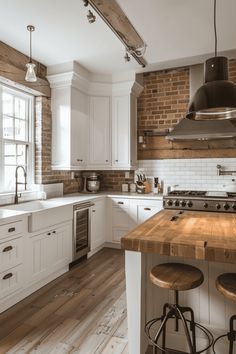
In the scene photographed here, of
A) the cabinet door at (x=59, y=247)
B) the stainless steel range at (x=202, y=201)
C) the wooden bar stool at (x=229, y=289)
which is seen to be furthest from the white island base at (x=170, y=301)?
the stainless steel range at (x=202, y=201)

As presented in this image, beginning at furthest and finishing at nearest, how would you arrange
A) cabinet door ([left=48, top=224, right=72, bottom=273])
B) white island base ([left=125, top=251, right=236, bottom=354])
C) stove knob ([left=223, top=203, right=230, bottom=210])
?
stove knob ([left=223, top=203, right=230, bottom=210]) → cabinet door ([left=48, top=224, right=72, bottom=273]) → white island base ([left=125, top=251, right=236, bottom=354])

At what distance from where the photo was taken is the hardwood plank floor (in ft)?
6.68

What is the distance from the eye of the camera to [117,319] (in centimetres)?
240

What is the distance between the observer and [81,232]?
3.85m

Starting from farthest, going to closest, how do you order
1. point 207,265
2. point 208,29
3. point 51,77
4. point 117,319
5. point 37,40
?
point 51,77
point 37,40
point 208,29
point 117,319
point 207,265

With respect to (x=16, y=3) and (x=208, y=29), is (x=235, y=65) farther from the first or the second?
(x=16, y=3)

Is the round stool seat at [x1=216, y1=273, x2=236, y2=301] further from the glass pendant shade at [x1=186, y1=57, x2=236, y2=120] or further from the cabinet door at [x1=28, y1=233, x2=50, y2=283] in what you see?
the cabinet door at [x1=28, y1=233, x2=50, y2=283]

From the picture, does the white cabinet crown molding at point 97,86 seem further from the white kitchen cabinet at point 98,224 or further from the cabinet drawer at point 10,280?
the cabinet drawer at point 10,280

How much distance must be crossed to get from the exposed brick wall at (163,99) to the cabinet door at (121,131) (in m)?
0.42

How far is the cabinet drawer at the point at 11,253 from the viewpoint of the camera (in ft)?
8.13

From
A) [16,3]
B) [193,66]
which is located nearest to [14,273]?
[16,3]

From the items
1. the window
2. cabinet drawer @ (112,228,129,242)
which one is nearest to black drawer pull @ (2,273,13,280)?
the window

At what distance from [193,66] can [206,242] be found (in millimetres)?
3578

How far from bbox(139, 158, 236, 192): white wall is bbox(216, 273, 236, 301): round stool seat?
2618 millimetres
